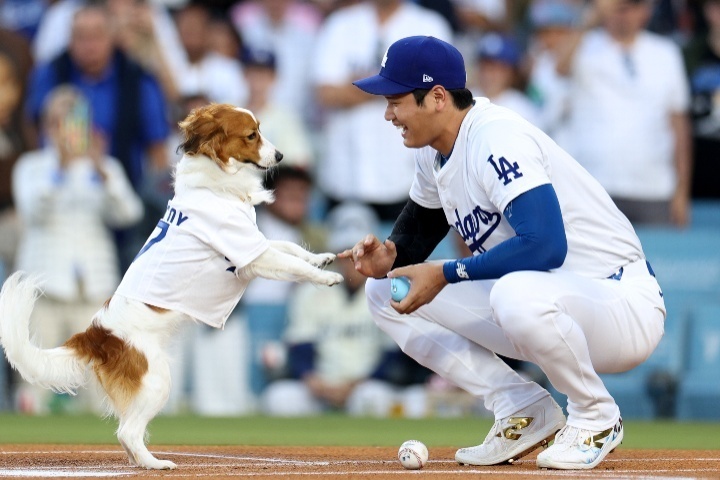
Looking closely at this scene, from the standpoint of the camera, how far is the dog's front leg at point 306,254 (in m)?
5.70

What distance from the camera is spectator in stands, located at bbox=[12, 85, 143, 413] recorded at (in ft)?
34.2

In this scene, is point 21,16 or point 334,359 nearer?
point 334,359

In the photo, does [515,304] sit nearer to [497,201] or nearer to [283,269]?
[497,201]

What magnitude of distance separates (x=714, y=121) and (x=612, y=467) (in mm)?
6386

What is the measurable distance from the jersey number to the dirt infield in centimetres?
113

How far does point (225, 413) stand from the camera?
33.7ft

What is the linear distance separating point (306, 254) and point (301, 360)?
4.51 meters

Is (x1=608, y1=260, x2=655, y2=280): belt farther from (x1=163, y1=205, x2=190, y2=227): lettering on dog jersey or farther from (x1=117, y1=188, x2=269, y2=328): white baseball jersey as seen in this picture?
(x1=163, y1=205, x2=190, y2=227): lettering on dog jersey

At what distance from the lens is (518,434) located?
5.14 metres

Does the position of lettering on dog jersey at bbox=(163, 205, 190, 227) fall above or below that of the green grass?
above

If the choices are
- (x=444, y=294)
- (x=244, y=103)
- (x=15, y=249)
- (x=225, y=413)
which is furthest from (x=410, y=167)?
(x=444, y=294)

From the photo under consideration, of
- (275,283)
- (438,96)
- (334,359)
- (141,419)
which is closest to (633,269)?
(438,96)

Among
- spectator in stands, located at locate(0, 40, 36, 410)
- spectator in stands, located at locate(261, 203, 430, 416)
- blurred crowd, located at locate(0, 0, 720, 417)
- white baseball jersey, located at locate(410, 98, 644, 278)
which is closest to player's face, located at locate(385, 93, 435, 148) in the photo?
white baseball jersey, located at locate(410, 98, 644, 278)

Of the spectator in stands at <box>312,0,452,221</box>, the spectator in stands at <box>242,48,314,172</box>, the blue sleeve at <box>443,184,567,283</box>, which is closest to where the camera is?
the blue sleeve at <box>443,184,567,283</box>
